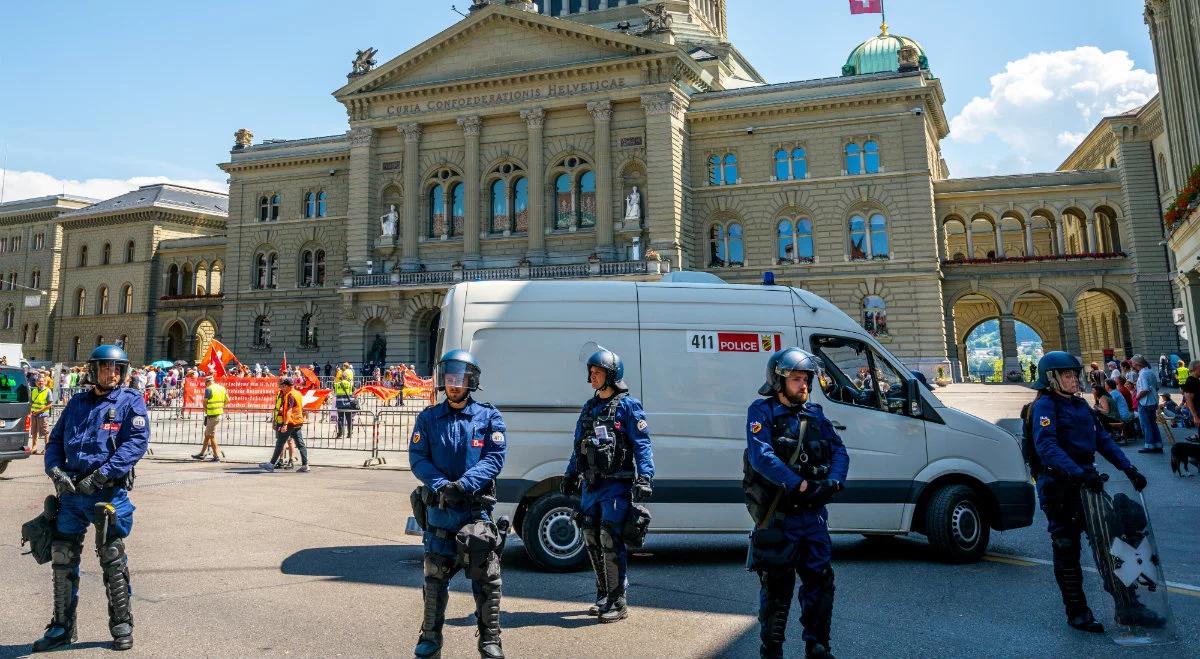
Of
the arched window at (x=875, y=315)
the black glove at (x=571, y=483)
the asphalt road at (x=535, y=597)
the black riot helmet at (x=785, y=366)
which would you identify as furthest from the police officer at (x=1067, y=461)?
the arched window at (x=875, y=315)

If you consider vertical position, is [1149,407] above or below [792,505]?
above

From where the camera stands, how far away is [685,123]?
39.8m

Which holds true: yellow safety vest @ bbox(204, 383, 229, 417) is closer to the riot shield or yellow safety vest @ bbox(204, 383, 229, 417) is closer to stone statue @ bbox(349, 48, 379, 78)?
the riot shield

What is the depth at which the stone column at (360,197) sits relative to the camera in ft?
136

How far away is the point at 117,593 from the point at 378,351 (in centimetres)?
3689

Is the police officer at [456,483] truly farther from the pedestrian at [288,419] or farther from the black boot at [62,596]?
the pedestrian at [288,419]

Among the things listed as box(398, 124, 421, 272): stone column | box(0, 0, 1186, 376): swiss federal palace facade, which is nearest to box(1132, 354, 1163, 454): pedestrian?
box(0, 0, 1186, 376): swiss federal palace facade

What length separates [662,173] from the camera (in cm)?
3706

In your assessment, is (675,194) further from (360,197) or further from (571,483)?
(571,483)

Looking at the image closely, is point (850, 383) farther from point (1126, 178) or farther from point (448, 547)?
point (1126, 178)

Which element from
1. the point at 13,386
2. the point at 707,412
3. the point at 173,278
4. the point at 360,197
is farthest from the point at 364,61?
the point at 707,412

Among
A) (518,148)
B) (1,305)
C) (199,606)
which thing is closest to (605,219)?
(518,148)

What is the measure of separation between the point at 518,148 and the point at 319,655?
37171mm

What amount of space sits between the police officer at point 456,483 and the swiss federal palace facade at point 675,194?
100 ft
